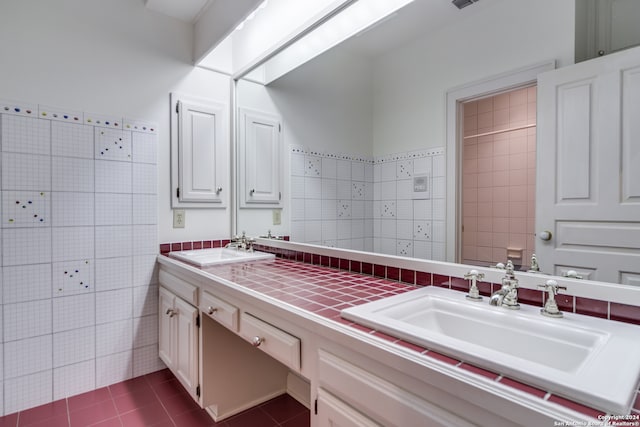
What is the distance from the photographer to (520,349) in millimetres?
856

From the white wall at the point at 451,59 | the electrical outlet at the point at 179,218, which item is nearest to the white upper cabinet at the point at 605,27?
the white wall at the point at 451,59

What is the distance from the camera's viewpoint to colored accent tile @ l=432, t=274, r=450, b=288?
122cm

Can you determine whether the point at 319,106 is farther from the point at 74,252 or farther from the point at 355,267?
the point at 74,252

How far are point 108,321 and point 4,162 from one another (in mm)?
1026

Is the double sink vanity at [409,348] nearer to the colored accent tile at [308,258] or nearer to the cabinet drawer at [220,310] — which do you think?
the cabinet drawer at [220,310]

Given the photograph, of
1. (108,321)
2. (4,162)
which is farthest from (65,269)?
(4,162)

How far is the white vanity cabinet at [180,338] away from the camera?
66.3 inches

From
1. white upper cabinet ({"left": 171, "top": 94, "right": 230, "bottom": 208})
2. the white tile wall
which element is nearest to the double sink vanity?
the white tile wall

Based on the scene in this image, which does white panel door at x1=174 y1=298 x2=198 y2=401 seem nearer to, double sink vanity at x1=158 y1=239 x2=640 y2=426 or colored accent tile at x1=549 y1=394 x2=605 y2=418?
double sink vanity at x1=158 y1=239 x2=640 y2=426

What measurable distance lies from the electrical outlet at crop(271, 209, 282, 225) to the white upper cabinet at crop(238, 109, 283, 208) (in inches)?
1.7

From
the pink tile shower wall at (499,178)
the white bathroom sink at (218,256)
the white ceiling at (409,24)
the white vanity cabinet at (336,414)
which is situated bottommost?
the white vanity cabinet at (336,414)

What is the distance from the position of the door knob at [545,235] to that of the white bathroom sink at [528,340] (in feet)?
0.66

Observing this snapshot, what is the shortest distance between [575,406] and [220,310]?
1.23 meters

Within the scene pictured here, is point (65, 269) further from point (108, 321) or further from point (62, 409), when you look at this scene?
point (62, 409)
